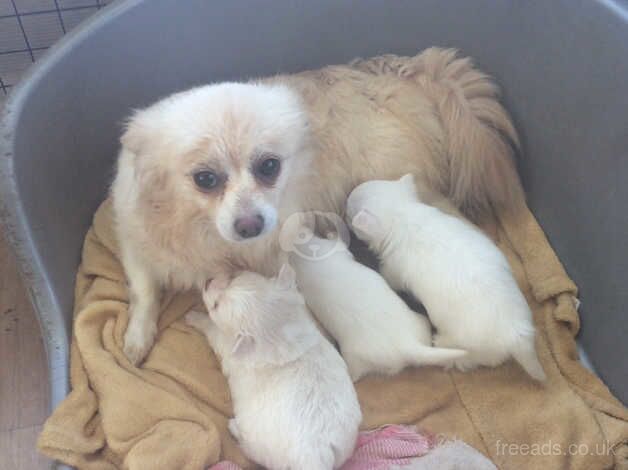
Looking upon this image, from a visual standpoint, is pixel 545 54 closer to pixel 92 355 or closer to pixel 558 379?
pixel 558 379

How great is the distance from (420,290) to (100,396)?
85cm

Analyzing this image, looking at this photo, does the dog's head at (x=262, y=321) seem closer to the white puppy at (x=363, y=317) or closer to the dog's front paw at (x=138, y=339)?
the white puppy at (x=363, y=317)

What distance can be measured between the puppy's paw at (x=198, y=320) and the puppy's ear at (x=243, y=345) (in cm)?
34

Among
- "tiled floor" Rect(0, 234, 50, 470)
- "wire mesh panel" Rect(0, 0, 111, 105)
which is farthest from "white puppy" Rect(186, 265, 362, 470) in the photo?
"wire mesh panel" Rect(0, 0, 111, 105)

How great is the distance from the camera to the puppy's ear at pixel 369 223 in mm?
1623

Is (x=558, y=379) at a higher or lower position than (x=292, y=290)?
lower

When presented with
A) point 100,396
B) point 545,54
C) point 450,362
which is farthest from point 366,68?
point 100,396

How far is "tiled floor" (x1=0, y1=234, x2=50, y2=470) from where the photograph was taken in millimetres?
1696

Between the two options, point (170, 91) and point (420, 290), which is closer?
point (420, 290)

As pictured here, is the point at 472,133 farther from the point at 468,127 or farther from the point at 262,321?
the point at 262,321

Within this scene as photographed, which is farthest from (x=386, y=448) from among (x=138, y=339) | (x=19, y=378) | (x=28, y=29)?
(x=28, y=29)

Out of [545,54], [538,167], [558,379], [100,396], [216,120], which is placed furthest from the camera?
[538,167]

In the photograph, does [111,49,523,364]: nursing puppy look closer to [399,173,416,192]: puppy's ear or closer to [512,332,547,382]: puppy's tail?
[399,173,416,192]: puppy's ear

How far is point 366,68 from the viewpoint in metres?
1.94
